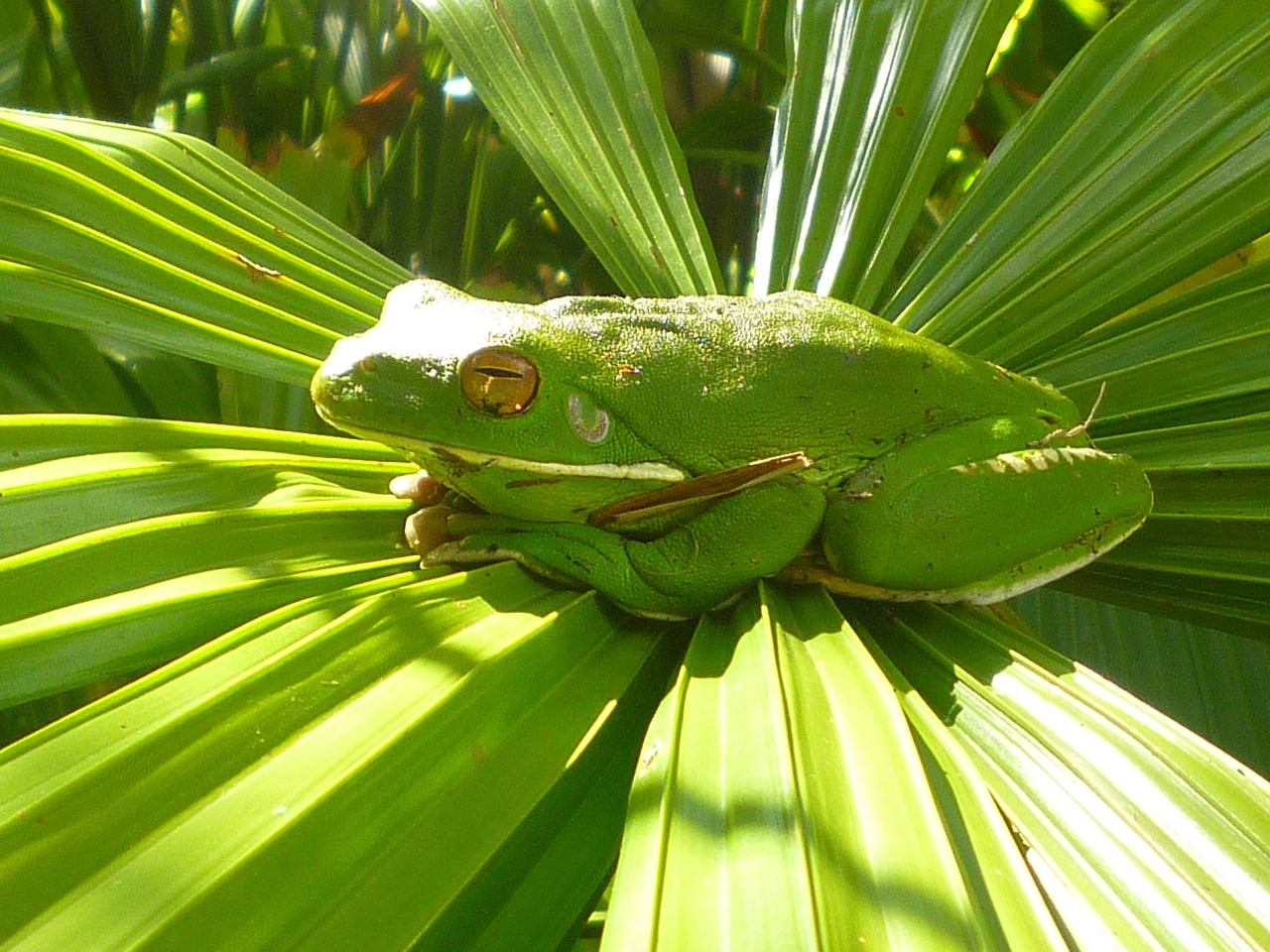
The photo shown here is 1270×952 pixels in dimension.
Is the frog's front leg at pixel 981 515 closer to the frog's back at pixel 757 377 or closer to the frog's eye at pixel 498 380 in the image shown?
the frog's back at pixel 757 377

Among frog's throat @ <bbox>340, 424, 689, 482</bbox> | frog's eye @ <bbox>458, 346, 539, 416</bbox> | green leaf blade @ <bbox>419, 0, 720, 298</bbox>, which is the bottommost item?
frog's throat @ <bbox>340, 424, 689, 482</bbox>

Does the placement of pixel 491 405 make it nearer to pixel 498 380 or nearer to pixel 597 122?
pixel 498 380

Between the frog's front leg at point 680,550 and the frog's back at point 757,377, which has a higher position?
the frog's back at point 757,377

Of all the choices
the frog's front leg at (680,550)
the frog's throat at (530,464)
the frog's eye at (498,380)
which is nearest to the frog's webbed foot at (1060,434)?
the frog's front leg at (680,550)

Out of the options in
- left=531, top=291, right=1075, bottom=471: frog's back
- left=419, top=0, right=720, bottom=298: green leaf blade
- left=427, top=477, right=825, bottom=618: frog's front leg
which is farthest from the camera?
left=419, top=0, right=720, bottom=298: green leaf blade

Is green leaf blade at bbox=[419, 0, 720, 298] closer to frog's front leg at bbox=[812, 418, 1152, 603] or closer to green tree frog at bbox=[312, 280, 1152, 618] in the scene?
green tree frog at bbox=[312, 280, 1152, 618]

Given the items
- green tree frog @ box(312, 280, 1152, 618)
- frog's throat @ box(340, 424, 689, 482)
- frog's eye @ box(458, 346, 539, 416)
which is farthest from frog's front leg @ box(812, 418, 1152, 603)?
frog's eye @ box(458, 346, 539, 416)

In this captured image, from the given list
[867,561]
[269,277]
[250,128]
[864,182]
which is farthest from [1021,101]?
[250,128]

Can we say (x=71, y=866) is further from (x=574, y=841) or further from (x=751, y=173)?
(x=751, y=173)
